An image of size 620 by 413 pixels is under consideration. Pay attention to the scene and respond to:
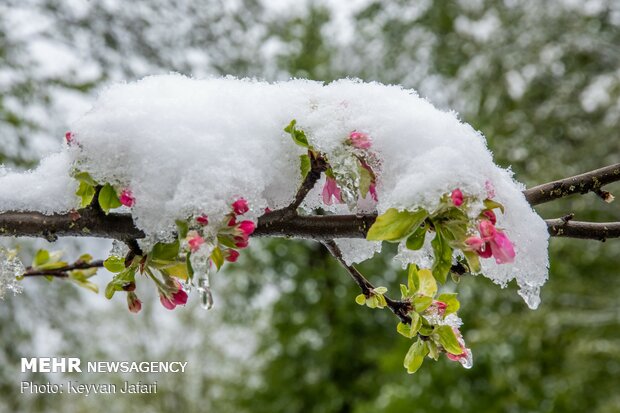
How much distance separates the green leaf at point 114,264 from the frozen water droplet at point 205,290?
0.16 m

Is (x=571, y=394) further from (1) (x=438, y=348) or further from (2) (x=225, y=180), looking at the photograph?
(2) (x=225, y=180)

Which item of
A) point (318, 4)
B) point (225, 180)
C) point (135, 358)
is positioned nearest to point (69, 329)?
point (225, 180)

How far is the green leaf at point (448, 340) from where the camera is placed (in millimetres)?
806

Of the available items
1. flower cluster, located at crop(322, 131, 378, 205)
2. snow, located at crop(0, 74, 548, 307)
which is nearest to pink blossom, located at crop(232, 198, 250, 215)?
snow, located at crop(0, 74, 548, 307)

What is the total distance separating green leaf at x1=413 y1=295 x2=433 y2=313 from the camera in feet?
2.67

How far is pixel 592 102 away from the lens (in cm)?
441

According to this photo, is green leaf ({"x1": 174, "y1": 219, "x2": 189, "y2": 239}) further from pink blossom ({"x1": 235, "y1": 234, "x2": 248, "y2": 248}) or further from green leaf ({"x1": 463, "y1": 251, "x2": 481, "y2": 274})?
green leaf ({"x1": 463, "y1": 251, "x2": 481, "y2": 274})

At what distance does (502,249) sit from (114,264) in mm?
486

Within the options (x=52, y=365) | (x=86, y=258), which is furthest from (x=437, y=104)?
(x=86, y=258)

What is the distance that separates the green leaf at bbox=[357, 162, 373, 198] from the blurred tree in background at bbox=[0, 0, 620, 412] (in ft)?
9.15

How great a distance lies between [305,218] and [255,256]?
21.0 ft

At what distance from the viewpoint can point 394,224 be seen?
2.15ft

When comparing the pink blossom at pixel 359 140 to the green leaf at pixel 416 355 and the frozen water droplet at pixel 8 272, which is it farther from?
the frozen water droplet at pixel 8 272

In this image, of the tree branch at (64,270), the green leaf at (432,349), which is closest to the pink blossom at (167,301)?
the green leaf at (432,349)
